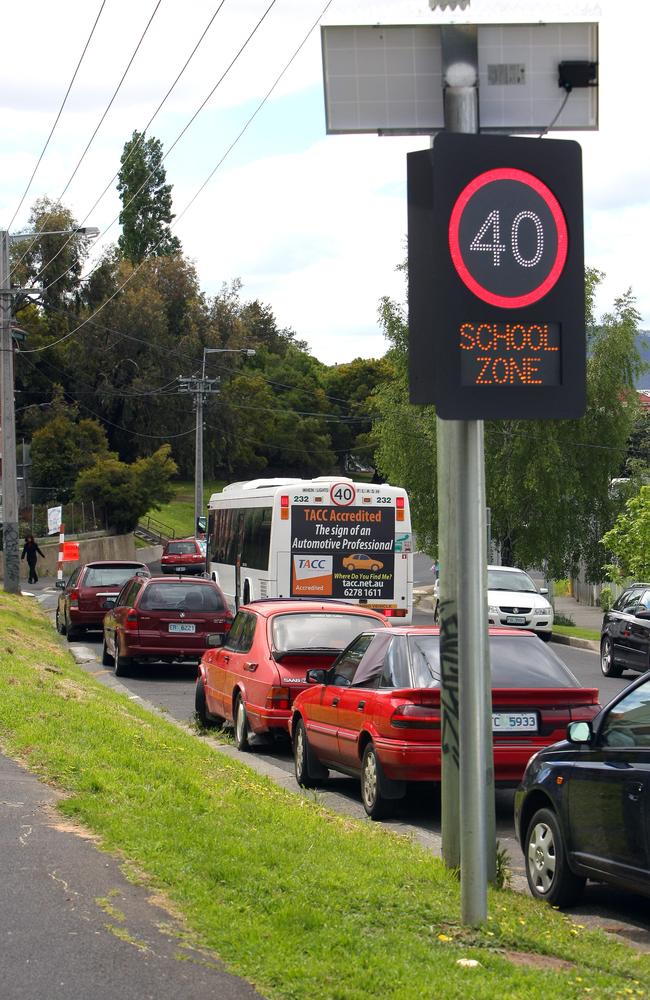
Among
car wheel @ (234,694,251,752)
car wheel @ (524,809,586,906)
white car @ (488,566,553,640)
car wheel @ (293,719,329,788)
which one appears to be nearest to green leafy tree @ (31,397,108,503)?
white car @ (488,566,553,640)

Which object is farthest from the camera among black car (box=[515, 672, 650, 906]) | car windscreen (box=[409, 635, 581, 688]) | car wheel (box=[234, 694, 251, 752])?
car wheel (box=[234, 694, 251, 752])

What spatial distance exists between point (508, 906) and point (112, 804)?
278 centimetres

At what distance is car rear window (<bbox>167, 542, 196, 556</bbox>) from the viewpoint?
56.5 m

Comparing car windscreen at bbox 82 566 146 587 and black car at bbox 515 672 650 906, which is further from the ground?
black car at bbox 515 672 650 906

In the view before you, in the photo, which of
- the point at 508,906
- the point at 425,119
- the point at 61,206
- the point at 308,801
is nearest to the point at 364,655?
the point at 308,801

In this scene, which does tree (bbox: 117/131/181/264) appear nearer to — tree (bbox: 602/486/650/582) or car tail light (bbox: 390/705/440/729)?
tree (bbox: 602/486/650/582)

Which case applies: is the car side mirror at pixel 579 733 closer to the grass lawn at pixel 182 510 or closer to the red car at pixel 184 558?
the red car at pixel 184 558

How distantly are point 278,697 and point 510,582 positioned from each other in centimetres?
2052

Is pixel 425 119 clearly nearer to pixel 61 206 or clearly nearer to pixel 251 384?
pixel 61 206

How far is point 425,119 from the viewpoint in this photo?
5891 millimetres

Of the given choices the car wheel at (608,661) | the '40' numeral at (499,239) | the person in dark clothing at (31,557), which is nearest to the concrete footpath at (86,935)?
the '40' numeral at (499,239)

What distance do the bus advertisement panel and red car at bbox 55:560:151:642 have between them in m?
3.24

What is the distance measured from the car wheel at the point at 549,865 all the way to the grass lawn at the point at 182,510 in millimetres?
71497

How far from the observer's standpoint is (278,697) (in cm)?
1308
